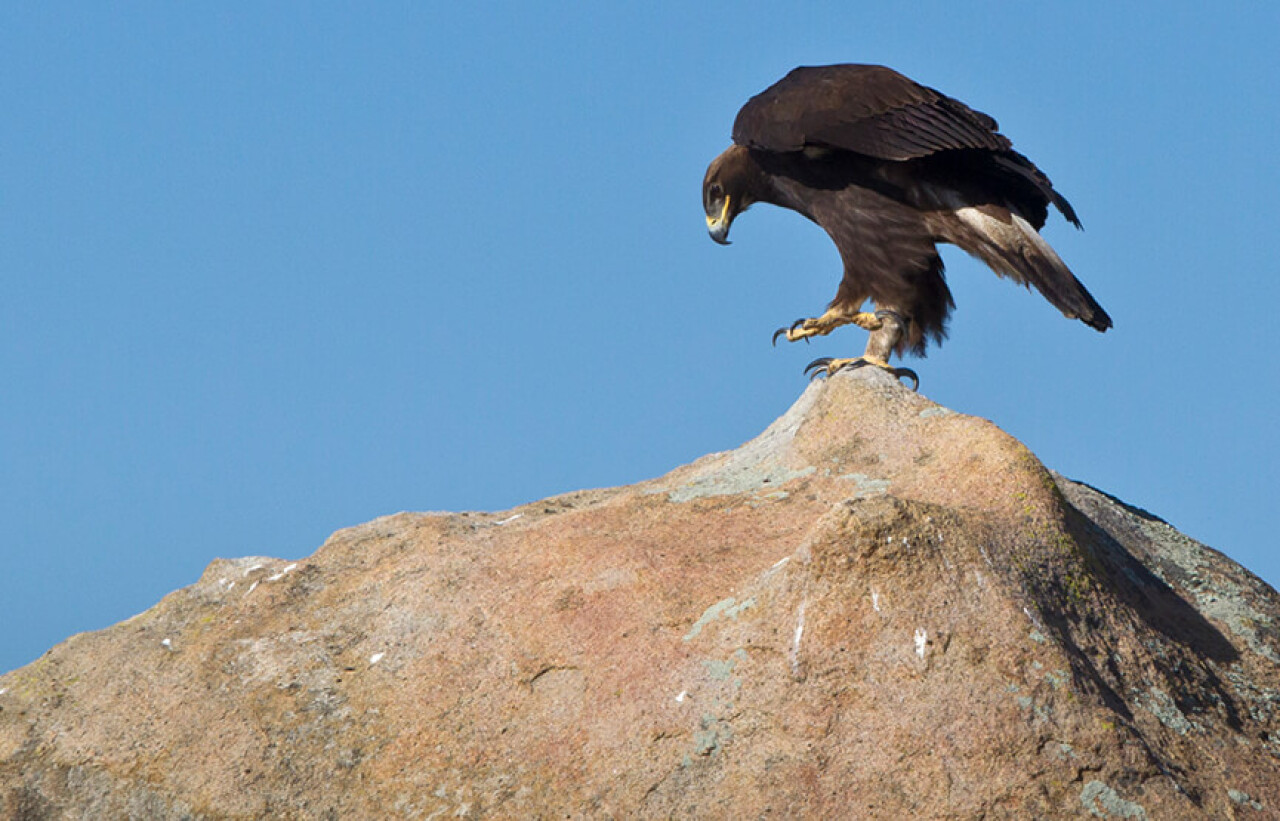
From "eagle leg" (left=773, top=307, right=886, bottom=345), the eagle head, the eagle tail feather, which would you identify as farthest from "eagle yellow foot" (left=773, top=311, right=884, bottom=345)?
the eagle head

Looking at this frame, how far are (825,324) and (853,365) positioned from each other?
582 millimetres

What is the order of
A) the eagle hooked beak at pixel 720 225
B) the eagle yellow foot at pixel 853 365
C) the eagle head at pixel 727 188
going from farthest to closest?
the eagle hooked beak at pixel 720 225
the eagle head at pixel 727 188
the eagle yellow foot at pixel 853 365

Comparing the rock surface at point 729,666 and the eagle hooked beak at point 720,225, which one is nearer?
the rock surface at point 729,666

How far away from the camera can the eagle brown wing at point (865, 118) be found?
20.2ft

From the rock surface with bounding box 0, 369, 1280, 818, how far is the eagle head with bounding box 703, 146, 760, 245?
7.86 ft

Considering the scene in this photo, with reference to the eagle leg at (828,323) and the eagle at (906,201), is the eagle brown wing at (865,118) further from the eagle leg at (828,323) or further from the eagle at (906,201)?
the eagle leg at (828,323)

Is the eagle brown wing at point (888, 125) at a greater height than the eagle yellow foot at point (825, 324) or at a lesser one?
greater

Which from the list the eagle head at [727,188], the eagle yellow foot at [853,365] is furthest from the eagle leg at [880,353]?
the eagle head at [727,188]

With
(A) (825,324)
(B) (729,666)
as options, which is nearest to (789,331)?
(A) (825,324)

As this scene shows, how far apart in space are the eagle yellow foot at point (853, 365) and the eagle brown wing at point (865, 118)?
3.57 ft

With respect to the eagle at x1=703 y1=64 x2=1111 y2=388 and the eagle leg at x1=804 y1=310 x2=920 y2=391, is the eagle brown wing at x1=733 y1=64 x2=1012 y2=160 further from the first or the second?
the eagle leg at x1=804 y1=310 x2=920 y2=391

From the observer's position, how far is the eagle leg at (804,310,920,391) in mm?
5816

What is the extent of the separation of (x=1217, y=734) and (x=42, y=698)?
170 inches

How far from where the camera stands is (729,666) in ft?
12.5
